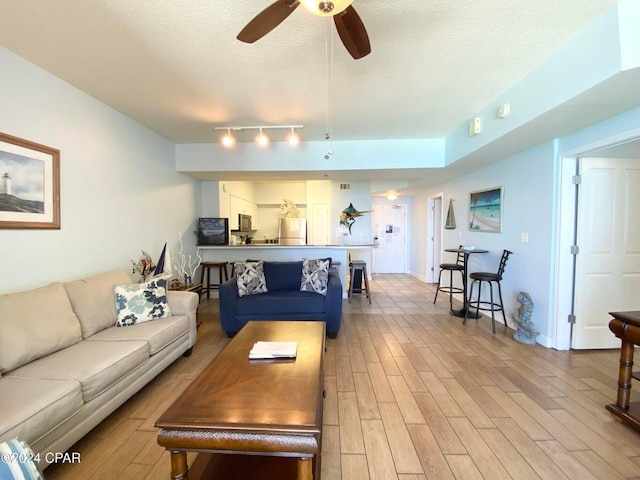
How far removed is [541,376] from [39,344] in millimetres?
3843

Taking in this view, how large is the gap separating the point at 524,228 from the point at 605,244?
2.30ft

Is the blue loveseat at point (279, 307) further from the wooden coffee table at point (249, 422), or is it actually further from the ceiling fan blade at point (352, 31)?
the ceiling fan blade at point (352, 31)

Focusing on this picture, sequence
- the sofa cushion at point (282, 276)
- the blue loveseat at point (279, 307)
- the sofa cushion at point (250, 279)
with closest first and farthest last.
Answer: the blue loveseat at point (279, 307) → the sofa cushion at point (250, 279) → the sofa cushion at point (282, 276)

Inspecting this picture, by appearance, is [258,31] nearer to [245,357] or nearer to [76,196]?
[245,357]

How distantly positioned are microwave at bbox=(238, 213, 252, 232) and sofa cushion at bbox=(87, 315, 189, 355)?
3964 mm

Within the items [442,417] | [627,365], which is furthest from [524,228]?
[442,417]

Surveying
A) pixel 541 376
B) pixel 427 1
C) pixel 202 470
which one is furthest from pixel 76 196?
pixel 541 376

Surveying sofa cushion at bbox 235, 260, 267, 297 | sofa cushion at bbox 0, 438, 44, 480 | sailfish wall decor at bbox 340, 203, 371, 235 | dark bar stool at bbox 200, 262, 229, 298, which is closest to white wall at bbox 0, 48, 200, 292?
dark bar stool at bbox 200, 262, 229, 298

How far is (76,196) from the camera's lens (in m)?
2.55

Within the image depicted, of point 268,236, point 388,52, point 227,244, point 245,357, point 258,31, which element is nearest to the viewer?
point 258,31

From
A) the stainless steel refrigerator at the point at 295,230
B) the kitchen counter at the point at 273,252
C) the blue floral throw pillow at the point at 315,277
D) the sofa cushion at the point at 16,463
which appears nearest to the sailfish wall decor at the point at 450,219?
the kitchen counter at the point at 273,252

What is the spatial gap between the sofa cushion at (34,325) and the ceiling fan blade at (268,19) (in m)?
2.19

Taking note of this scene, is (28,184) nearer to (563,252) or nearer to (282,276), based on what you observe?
(282,276)

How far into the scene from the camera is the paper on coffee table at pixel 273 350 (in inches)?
65.7
